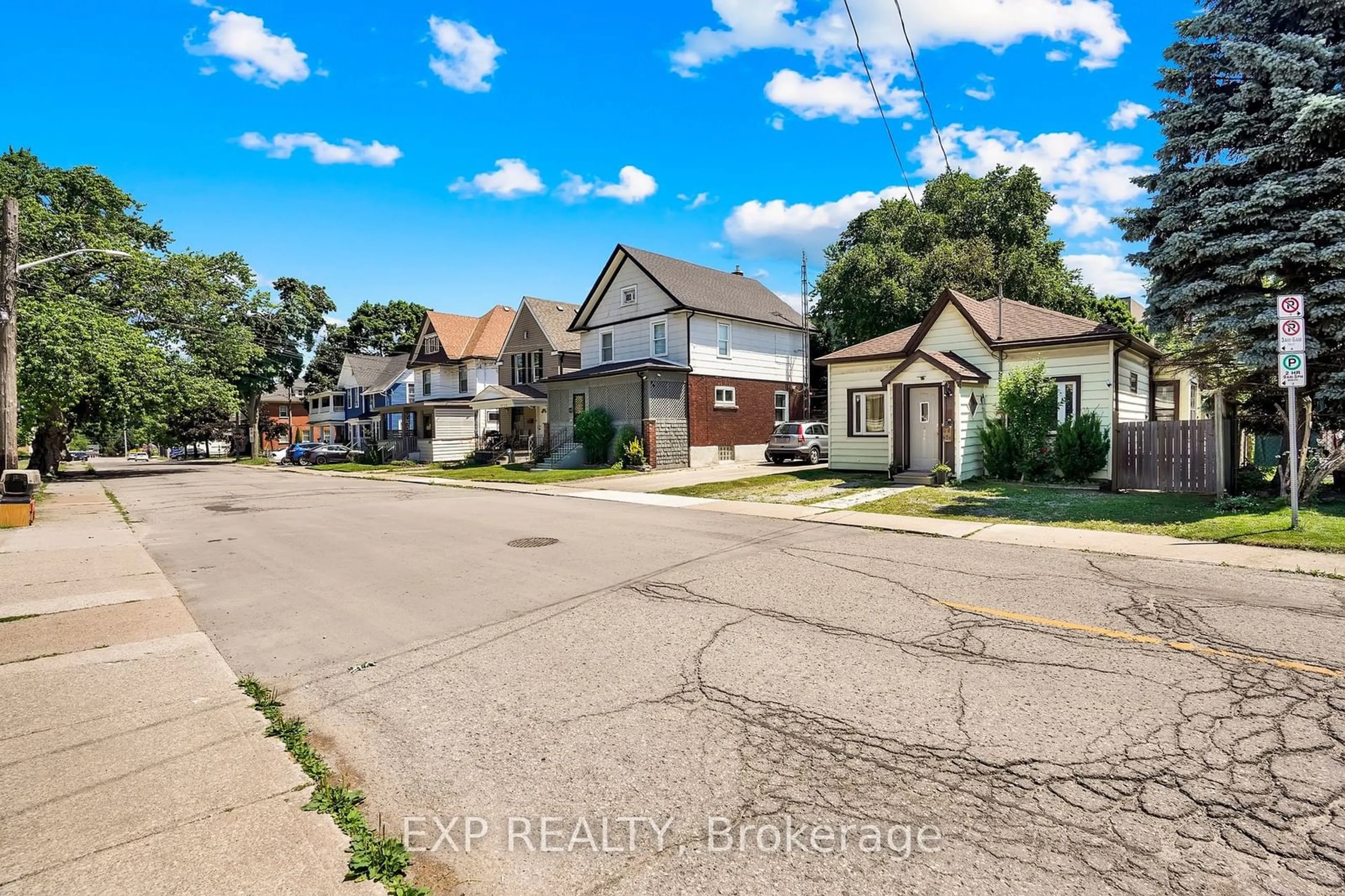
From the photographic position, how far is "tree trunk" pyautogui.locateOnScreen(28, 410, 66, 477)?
33094 mm

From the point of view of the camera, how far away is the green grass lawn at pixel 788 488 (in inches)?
661

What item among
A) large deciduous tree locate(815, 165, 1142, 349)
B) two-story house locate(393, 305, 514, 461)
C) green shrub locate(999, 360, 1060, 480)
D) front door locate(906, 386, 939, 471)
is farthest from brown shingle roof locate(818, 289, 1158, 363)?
two-story house locate(393, 305, 514, 461)

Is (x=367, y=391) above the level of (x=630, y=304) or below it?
below

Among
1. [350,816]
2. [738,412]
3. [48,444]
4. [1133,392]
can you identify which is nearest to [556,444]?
[738,412]

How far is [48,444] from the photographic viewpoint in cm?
3409

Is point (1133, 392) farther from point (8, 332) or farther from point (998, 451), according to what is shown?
point (8, 332)

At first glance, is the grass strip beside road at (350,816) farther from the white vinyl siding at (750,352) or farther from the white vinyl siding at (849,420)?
the white vinyl siding at (750,352)

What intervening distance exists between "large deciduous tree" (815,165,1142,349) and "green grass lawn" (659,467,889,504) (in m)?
15.5

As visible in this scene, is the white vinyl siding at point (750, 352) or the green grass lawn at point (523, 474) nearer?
the green grass lawn at point (523, 474)

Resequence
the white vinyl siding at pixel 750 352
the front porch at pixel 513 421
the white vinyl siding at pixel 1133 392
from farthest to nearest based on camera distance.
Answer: the front porch at pixel 513 421 → the white vinyl siding at pixel 750 352 → the white vinyl siding at pixel 1133 392

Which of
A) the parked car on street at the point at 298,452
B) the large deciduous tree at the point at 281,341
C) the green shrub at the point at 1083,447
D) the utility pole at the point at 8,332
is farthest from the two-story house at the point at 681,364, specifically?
the large deciduous tree at the point at 281,341

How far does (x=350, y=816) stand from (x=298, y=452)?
53345 millimetres

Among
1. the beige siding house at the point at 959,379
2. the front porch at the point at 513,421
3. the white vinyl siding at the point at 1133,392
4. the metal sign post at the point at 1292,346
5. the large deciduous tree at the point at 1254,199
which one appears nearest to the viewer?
the metal sign post at the point at 1292,346

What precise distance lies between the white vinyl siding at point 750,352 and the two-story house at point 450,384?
1596cm
